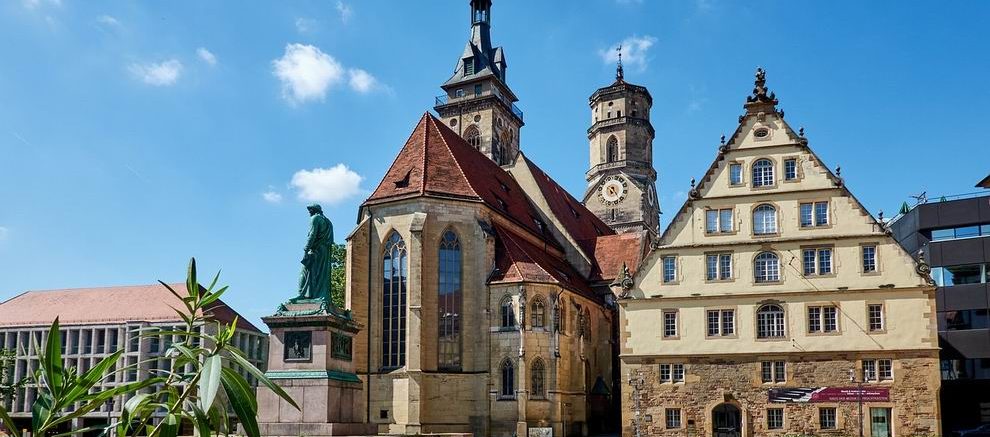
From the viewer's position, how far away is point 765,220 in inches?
1411

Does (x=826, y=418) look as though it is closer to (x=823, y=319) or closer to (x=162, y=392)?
(x=823, y=319)

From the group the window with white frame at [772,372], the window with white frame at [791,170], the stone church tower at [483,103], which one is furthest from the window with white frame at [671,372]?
the stone church tower at [483,103]

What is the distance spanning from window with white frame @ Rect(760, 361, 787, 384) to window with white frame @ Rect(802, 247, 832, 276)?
12.1 ft

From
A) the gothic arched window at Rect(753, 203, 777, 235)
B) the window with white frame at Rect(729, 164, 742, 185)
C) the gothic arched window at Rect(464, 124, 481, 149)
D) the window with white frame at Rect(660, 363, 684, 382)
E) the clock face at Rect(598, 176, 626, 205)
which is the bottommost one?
the window with white frame at Rect(660, 363, 684, 382)

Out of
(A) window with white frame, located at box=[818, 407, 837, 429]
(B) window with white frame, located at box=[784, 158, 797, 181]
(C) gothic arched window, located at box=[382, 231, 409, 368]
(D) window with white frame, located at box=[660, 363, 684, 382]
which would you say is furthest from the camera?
(C) gothic arched window, located at box=[382, 231, 409, 368]

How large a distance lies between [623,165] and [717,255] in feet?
118

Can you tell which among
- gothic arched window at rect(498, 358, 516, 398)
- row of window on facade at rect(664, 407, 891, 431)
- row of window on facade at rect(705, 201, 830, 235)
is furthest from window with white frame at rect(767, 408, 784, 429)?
gothic arched window at rect(498, 358, 516, 398)

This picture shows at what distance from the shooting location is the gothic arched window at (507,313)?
40062 mm

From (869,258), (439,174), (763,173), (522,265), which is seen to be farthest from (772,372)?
(439,174)

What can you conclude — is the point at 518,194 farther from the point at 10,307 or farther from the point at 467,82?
the point at 10,307

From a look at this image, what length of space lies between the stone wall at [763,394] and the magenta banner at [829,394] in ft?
0.51

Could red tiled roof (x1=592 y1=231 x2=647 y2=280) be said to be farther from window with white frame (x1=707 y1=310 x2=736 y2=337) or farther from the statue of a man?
the statue of a man

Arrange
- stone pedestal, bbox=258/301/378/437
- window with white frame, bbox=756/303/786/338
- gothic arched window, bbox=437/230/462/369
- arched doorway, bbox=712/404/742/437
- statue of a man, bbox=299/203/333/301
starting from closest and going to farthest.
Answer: stone pedestal, bbox=258/301/378/437
statue of a man, bbox=299/203/333/301
arched doorway, bbox=712/404/742/437
window with white frame, bbox=756/303/786/338
gothic arched window, bbox=437/230/462/369

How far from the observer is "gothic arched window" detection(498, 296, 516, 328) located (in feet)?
131
